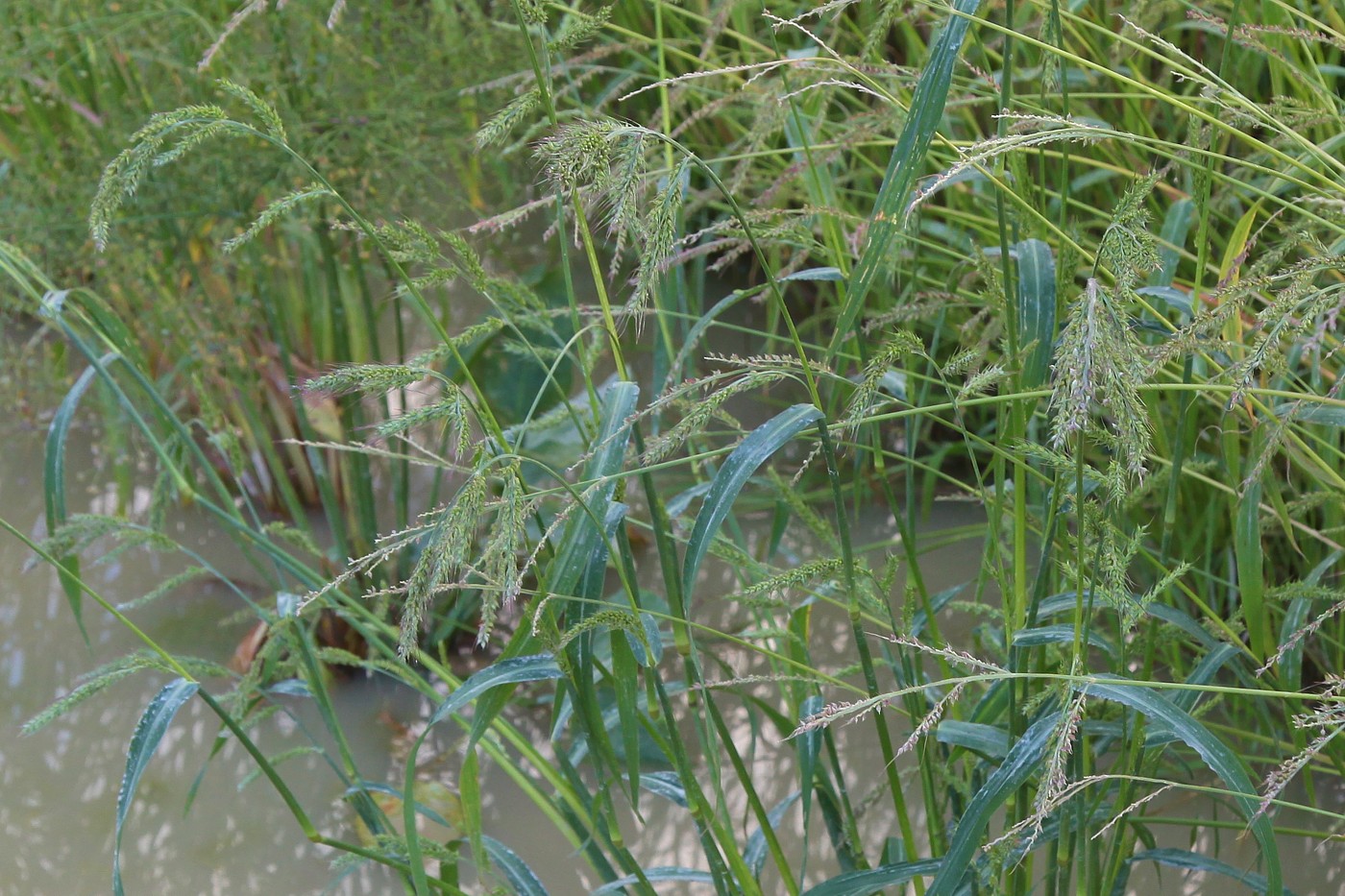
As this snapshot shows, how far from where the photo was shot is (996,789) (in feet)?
2.52

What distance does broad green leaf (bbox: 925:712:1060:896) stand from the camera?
0.77 m

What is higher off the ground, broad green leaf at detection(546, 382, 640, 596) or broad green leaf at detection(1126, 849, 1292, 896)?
broad green leaf at detection(546, 382, 640, 596)

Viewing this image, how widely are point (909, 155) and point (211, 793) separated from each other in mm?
1311

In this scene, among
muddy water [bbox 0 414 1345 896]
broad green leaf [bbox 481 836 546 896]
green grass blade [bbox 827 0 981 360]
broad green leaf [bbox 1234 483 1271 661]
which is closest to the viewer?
green grass blade [bbox 827 0 981 360]

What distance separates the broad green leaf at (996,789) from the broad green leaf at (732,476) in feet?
0.75

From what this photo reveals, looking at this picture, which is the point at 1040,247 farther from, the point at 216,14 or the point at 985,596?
the point at 216,14

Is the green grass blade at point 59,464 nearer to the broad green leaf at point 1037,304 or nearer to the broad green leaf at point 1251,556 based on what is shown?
the broad green leaf at point 1037,304

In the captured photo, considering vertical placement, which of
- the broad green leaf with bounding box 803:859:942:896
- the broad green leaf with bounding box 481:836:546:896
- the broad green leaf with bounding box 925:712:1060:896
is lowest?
the broad green leaf with bounding box 481:836:546:896

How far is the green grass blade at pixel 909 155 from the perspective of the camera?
28.3 inches

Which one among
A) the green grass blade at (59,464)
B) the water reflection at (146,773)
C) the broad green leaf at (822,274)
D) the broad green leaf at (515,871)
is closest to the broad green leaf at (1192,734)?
the broad green leaf at (822,274)

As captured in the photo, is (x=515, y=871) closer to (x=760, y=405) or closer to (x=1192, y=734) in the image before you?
(x=1192, y=734)

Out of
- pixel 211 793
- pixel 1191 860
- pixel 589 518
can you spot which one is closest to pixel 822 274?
pixel 589 518

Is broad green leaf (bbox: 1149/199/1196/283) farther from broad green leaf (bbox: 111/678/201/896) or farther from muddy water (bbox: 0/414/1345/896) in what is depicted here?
broad green leaf (bbox: 111/678/201/896)

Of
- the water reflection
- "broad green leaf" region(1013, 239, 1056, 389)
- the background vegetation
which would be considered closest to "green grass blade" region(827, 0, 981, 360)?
the background vegetation
